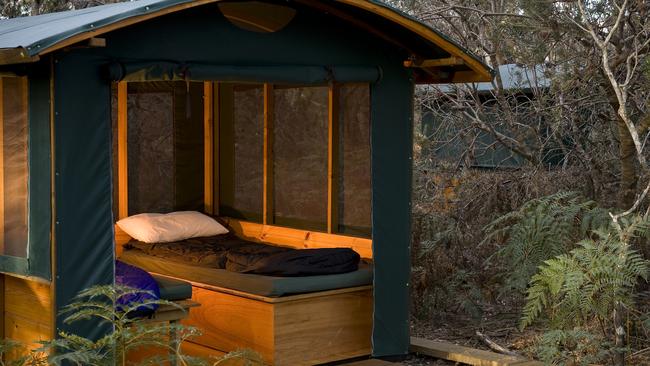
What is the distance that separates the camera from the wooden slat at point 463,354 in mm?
6504

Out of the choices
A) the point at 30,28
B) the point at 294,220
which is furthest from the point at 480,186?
the point at 30,28

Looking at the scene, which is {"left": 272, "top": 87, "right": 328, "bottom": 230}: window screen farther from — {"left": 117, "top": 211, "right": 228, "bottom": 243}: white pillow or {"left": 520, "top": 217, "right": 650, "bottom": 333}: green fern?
{"left": 520, "top": 217, "right": 650, "bottom": 333}: green fern

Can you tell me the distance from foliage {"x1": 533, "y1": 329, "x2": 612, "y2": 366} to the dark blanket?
1.38m

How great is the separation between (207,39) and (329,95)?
1.39m

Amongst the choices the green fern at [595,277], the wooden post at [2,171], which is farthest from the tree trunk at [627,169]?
the wooden post at [2,171]

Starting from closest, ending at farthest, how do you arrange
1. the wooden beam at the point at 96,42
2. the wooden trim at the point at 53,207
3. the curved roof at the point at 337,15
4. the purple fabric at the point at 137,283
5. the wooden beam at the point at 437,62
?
1. the curved roof at the point at 337,15
2. the wooden beam at the point at 96,42
3. the wooden trim at the point at 53,207
4. the purple fabric at the point at 137,283
5. the wooden beam at the point at 437,62

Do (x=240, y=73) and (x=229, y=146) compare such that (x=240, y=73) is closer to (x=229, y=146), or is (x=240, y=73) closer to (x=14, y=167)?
(x=14, y=167)

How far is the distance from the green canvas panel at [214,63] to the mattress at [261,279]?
178 millimetres

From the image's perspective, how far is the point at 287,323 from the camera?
6441mm

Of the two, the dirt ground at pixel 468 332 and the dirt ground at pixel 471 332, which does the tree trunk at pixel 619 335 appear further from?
the dirt ground at pixel 468 332

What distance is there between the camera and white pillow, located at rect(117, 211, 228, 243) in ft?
25.7

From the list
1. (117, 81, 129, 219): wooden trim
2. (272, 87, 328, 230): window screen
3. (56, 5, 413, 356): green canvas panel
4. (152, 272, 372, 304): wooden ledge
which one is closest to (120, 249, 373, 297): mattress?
(152, 272, 372, 304): wooden ledge

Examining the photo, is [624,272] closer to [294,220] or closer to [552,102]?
[294,220]

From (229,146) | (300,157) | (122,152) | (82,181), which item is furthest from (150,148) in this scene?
(82,181)
